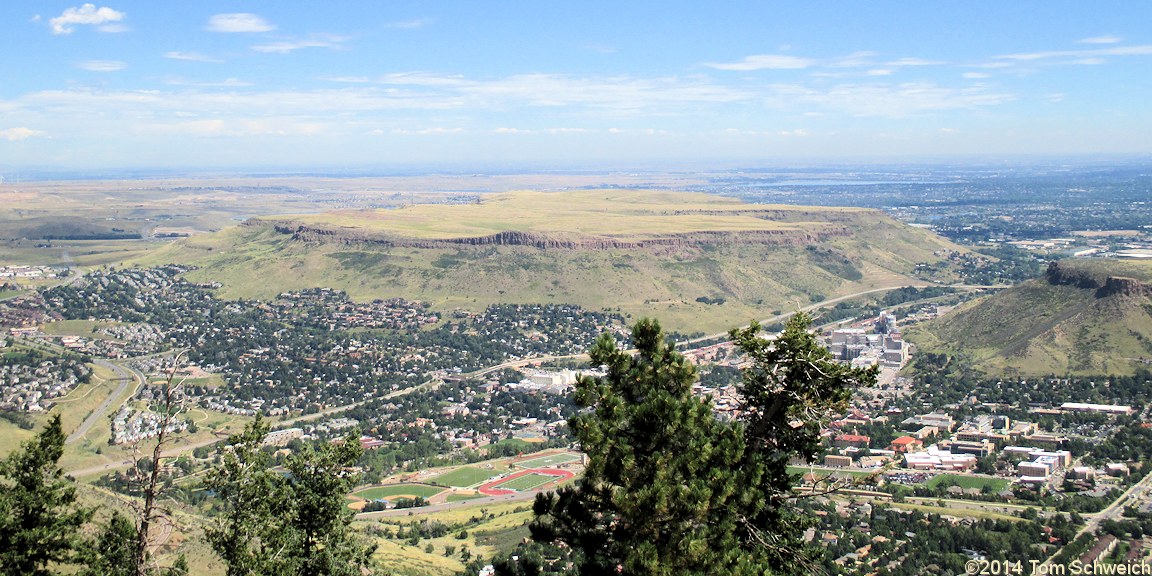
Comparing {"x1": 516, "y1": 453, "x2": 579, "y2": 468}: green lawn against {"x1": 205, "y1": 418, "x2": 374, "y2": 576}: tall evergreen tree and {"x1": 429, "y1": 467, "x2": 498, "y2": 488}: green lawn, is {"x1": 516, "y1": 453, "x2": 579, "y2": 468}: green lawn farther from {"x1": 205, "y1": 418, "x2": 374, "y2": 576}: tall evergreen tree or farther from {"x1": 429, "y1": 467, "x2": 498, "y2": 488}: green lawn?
{"x1": 205, "y1": 418, "x2": 374, "y2": 576}: tall evergreen tree

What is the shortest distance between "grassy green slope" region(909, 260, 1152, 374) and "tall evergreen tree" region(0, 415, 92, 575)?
A: 84799mm

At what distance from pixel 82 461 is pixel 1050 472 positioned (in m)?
61.5

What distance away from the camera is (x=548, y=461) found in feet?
227

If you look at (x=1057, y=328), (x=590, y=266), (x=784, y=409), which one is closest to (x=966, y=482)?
(x=1057, y=328)

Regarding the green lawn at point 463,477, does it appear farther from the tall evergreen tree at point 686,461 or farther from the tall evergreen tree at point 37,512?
the tall evergreen tree at point 686,461

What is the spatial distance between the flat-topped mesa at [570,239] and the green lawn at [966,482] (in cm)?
9952

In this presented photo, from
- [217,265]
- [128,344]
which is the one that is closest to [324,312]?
[128,344]

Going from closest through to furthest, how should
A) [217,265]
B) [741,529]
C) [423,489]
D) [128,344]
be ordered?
[741,529] → [423,489] → [128,344] → [217,265]

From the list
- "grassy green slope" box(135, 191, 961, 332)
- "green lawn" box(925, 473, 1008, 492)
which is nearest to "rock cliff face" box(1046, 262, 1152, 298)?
"grassy green slope" box(135, 191, 961, 332)

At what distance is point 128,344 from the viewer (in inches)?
4326

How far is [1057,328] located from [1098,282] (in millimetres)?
9171

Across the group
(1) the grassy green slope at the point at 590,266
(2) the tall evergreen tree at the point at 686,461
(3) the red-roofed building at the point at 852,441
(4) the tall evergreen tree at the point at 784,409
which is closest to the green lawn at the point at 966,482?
(3) the red-roofed building at the point at 852,441

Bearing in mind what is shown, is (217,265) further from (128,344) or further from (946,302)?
(946,302)

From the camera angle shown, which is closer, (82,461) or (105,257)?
(82,461)
